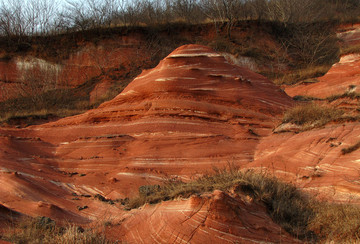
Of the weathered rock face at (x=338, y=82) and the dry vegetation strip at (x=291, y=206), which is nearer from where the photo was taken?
the dry vegetation strip at (x=291, y=206)

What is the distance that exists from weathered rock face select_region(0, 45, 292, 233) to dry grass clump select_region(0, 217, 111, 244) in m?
1.07

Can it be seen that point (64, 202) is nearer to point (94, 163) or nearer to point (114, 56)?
point (94, 163)

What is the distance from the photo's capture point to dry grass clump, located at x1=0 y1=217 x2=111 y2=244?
149 inches

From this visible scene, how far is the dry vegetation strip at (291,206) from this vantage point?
4238 mm

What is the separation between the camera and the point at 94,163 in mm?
9164

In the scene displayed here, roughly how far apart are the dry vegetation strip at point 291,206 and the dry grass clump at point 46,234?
125cm

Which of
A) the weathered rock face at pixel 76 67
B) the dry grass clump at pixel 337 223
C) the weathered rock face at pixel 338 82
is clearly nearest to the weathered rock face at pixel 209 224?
the dry grass clump at pixel 337 223

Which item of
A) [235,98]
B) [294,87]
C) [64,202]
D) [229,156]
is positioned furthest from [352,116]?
[294,87]

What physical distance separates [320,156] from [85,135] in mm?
6682

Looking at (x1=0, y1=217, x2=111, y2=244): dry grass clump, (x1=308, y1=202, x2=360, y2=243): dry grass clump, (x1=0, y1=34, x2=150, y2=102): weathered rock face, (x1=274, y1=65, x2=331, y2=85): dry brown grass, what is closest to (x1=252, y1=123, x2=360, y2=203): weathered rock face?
(x1=308, y1=202, x2=360, y2=243): dry grass clump

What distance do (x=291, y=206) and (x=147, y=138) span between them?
17.0ft

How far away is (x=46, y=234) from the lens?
4207mm

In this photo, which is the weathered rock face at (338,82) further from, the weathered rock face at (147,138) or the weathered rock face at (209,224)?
the weathered rock face at (209,224)

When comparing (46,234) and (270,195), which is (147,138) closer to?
(270,195)
